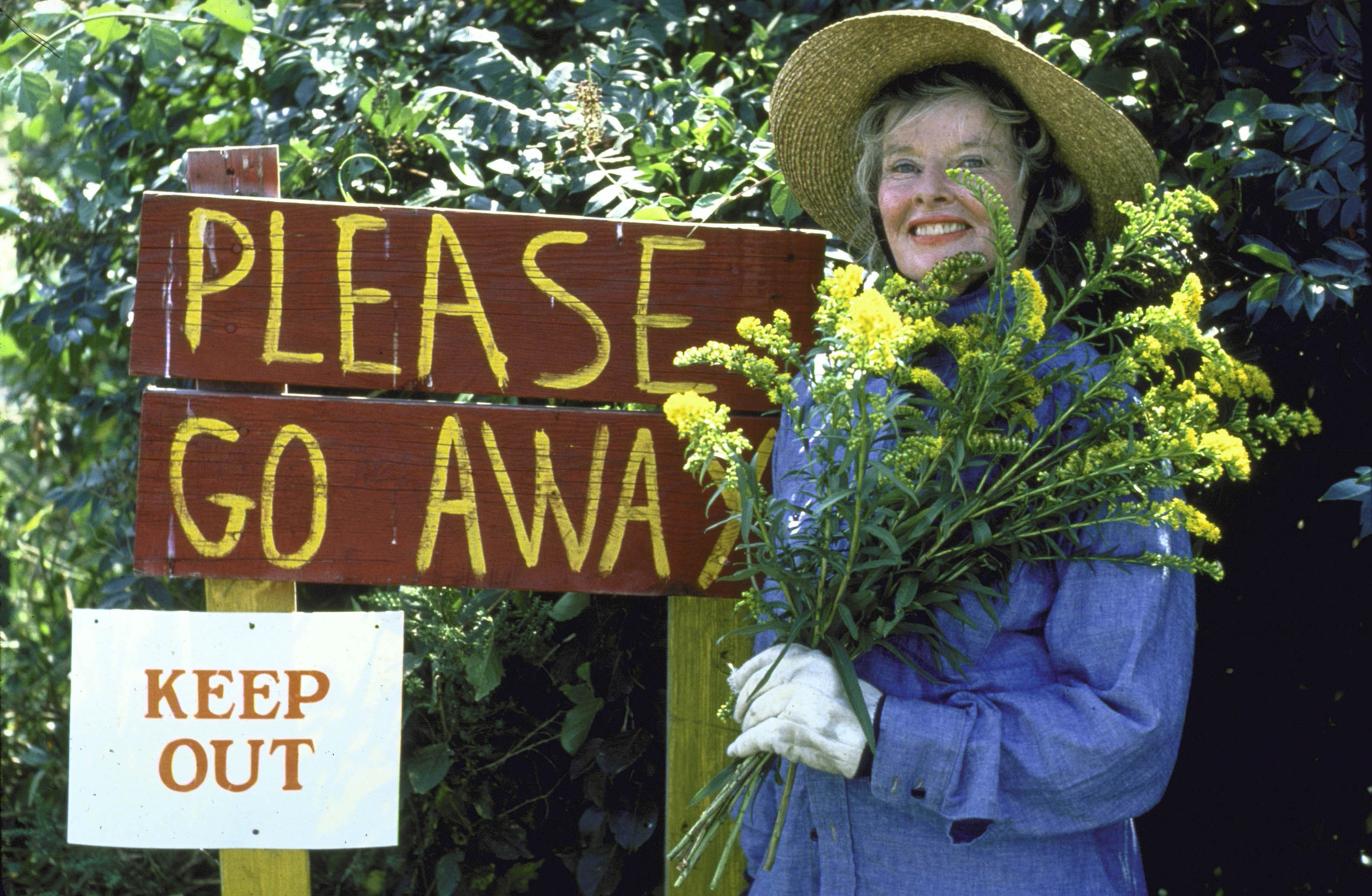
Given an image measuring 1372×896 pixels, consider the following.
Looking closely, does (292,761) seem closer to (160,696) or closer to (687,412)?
(160,696)

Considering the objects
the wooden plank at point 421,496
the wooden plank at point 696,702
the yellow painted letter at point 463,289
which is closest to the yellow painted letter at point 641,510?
the wooden plank at point 421,496

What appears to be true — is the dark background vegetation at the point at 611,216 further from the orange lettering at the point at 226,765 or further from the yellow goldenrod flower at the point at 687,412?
the yellow goldenrod flower at the point at 687,412

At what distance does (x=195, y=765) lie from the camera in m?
1.85

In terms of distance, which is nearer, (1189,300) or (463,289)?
(1189,300)

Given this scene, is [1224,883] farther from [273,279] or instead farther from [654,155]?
[273,279]

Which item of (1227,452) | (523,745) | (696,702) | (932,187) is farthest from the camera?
(523,745)

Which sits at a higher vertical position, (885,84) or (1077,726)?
(885,84)

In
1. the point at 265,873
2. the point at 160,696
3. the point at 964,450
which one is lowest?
the point at 265,873

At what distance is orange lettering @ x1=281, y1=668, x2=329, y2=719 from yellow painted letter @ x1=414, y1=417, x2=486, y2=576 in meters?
0.22

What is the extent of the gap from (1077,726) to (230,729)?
1231mm

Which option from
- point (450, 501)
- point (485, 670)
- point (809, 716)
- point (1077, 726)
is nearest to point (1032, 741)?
point (1077, 726)

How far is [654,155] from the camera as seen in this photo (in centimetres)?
223

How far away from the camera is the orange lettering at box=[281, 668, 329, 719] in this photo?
1.86m

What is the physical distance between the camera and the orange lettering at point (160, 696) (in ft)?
6.06
